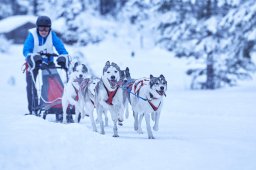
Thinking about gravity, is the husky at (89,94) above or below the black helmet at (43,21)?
below

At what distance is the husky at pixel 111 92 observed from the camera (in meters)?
6.59

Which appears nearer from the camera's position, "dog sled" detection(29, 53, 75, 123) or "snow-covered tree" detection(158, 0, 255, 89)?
"dog sled" detection(29, 53, 75, 123)

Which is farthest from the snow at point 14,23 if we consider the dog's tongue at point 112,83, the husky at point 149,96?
the dog's tongue at point 112,83

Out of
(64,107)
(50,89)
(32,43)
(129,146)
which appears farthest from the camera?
(32,43)

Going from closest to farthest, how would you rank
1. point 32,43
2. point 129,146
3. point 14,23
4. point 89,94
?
point 129,146, point 89,94, point 32,43, point 14,23

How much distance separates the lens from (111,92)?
21.9 ft

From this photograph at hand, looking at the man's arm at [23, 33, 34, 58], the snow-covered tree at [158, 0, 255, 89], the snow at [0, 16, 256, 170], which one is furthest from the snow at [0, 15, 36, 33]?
the man's arm at [23, 33, 34, 58]

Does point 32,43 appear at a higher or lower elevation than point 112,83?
higher

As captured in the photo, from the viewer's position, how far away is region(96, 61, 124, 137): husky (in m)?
6.59

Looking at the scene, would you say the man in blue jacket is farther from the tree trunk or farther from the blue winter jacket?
the tree trunk

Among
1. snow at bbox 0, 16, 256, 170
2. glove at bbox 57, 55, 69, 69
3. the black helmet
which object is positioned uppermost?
the black helmet

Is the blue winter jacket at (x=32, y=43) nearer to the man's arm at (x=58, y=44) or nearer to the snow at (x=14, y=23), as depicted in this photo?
the man's arm at (x=58, y=44)

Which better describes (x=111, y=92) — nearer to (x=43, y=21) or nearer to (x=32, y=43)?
(x=43, y=21)

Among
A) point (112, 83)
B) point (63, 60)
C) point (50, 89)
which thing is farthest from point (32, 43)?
point (112, 83)
